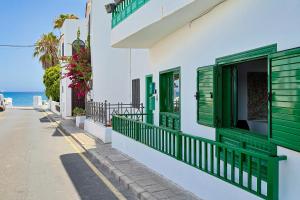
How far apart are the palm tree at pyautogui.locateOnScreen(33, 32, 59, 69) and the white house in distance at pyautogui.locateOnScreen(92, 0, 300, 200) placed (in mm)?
36180

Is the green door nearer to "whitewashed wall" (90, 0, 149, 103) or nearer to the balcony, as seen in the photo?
the balcony

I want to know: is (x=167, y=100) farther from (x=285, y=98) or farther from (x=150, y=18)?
(x=285, y=98)

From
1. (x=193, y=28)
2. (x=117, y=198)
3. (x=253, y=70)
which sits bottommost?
(x=117, y=198)

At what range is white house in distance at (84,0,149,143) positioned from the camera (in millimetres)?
13914

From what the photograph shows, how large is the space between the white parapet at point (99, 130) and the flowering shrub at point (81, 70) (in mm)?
3686

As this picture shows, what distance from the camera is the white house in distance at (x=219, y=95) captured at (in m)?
4.22

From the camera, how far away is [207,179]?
5449 millimetres

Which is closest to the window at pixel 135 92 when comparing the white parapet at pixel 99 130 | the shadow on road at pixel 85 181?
the white parapet at pixel 99 130

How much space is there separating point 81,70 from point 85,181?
12.1 meters

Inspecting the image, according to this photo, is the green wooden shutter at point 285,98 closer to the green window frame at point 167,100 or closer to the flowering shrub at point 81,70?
the green window frame at point 167,100

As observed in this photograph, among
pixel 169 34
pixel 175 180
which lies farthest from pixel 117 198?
pixel 169 34

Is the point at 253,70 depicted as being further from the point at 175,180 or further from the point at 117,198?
the point at 117,198

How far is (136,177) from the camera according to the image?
7.06 m

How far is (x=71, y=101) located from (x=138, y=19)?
65.5 feet
